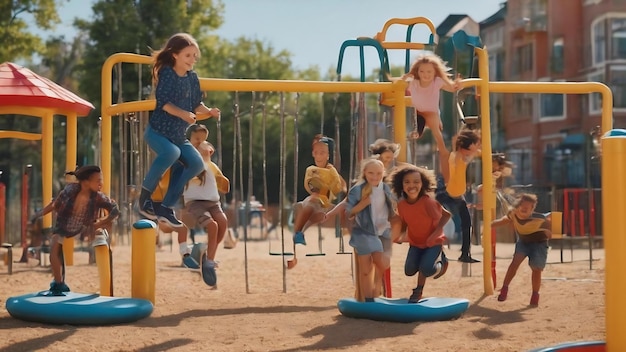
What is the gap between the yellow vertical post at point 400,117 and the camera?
898cm

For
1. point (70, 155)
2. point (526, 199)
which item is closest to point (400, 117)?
point (526, 199)

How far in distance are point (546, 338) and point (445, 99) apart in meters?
21.4

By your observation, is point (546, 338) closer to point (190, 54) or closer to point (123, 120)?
point (190, 54)

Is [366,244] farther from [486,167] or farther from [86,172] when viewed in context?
[86,172]

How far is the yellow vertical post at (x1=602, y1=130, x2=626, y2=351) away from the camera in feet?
16.8

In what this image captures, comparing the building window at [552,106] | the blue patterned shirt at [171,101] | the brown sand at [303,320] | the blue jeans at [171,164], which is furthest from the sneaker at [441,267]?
the building window at [552,106]

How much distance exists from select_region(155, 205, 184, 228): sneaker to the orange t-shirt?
1906 millimetres

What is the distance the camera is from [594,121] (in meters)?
33.5

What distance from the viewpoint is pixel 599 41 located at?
1321 inches

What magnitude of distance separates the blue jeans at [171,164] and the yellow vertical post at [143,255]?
55cm

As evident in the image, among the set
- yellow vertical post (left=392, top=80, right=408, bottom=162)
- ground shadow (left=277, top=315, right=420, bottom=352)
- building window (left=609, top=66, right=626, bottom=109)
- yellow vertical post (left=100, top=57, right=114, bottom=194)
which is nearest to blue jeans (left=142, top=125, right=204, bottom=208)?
yellow vertical post (left=100, top=57, right=114, bottom=194)

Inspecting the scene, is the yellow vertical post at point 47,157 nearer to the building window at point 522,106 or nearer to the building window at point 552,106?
the building window at point 552,106

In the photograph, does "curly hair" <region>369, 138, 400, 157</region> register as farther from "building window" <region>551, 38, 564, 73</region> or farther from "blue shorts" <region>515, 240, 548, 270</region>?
"building window" <region>551, 38, 564, 73</region>

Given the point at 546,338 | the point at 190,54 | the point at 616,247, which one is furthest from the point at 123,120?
the point at 616,247
